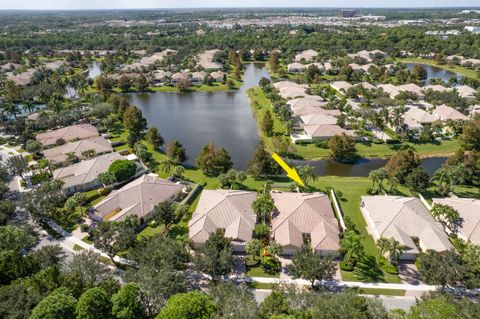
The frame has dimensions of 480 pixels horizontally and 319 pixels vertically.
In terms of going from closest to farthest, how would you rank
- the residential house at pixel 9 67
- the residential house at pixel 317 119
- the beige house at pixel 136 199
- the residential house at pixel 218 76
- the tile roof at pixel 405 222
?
the tile roof at pixel 405 222, the beige house at pixel 136 199, the residential house at pixel 317 119, the residential house at pixel 218 76, the residential house at pixel 9 67

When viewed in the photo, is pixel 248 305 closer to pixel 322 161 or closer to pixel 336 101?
pixel 322 161

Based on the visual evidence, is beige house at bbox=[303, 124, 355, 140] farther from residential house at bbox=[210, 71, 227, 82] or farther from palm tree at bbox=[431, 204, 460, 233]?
residential house at bbox=[210, 71, 227, 82]

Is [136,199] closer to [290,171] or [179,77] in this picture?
[290,171]

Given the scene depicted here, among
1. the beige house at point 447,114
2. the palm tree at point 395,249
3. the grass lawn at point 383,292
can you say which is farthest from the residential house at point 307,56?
the grass lawn at point 383,292

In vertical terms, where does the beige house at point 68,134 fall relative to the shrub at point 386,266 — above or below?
above

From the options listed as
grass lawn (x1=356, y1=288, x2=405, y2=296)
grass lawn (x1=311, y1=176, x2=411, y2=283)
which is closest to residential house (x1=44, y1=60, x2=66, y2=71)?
grass lawn (x1=311, y1=176, x2=411, y2=283)

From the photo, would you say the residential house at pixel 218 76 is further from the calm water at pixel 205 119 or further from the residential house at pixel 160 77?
the residential house at pixel 160 77

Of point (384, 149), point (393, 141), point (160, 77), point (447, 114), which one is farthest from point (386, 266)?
point (160, 77)
